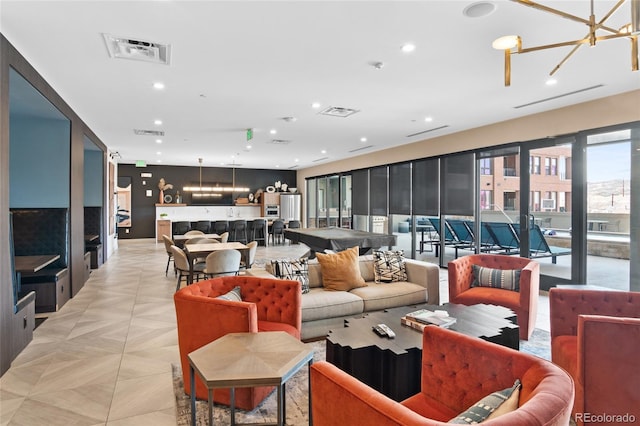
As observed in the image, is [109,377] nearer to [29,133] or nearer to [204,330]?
[204,330]

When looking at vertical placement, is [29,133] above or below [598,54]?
below

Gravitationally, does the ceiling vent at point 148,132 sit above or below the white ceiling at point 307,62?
above

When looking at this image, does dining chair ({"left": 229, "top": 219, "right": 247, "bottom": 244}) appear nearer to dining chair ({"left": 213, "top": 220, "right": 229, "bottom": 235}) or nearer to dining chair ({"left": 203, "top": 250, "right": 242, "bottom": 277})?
dining chair ({"left": 213, "top": 220, "right": 229, "bottom": 235})

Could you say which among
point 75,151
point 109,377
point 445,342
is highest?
point 75,151

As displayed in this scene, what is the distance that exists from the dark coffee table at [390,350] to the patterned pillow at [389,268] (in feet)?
4.72

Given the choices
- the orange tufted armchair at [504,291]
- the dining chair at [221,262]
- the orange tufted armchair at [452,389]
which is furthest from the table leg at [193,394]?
the dining chair at [221,262]

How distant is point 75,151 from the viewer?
570 cm

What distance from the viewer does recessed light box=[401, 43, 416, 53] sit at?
11.1 feet

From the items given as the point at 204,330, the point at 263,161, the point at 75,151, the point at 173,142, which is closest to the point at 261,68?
the point at 204,330

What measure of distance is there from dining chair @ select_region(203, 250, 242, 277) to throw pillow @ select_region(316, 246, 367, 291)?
6.33ft

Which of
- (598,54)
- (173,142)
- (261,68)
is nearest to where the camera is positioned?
(598,54)

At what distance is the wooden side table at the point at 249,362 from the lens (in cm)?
181

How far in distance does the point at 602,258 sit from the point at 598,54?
324 cm

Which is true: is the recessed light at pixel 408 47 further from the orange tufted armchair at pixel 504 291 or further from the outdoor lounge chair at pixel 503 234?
the outdoor lounge chair at pixel 503 234
